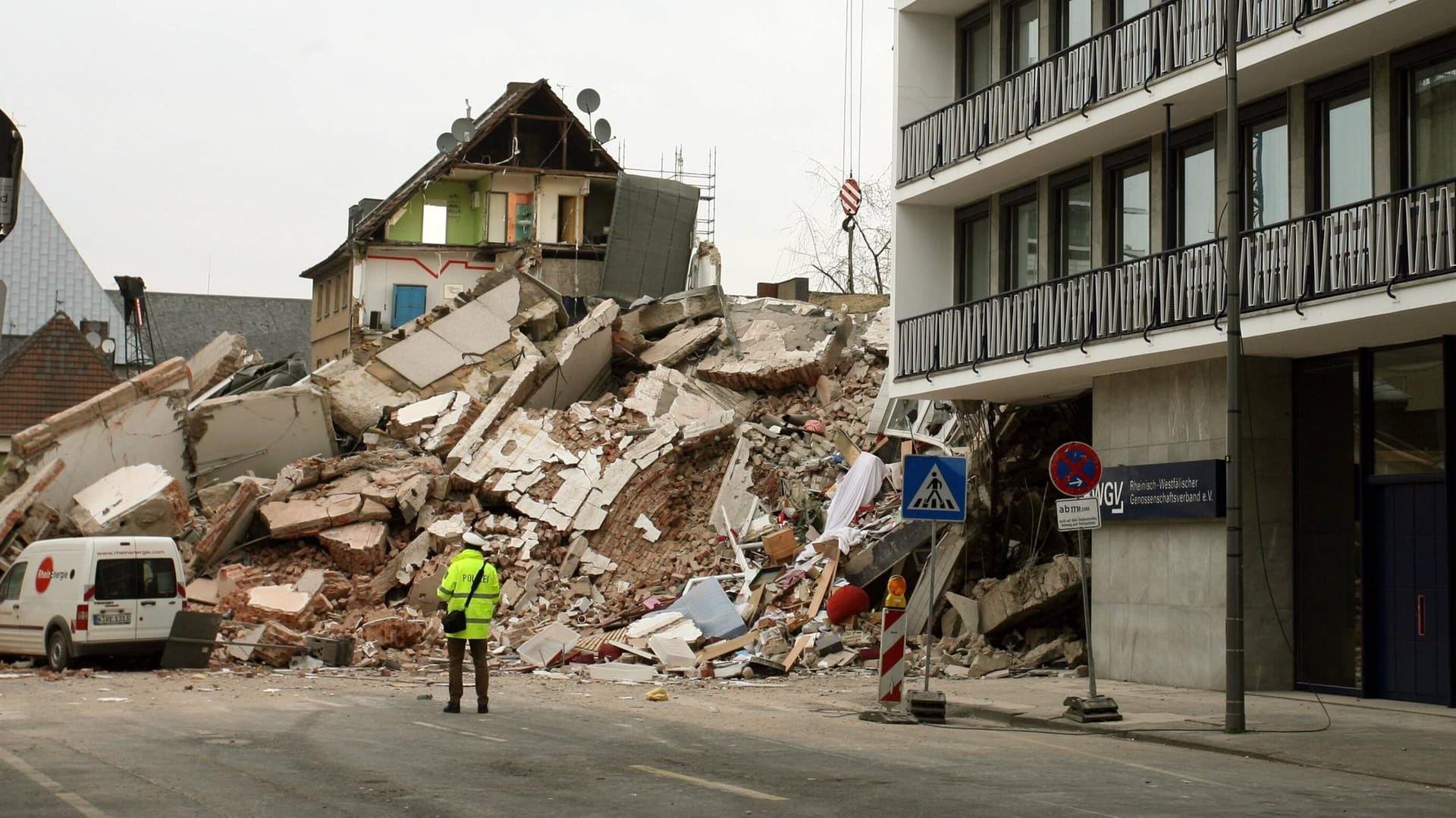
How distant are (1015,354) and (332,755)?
44.2 ft

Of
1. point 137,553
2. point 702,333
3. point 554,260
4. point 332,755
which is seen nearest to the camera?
point 332,755

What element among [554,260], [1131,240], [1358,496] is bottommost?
[1358,496]

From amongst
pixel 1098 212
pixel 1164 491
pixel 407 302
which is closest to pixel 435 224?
pixel 407 302

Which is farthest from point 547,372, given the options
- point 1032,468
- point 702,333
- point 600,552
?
point 1032,468

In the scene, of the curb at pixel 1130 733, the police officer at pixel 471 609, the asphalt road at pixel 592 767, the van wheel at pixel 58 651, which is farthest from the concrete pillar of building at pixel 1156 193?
the van wheel at pixel 58 651

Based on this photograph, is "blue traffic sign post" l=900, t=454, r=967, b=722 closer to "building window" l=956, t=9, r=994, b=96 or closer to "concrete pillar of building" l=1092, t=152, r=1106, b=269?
"concrete pillar of building" l=1092, t=152, r=1106, b=269

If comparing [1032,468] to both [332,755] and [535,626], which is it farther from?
[332,755]

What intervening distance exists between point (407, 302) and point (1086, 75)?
131 feet

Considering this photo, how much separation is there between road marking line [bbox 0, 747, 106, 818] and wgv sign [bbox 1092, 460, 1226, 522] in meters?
12.8

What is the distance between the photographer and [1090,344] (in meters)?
20.8

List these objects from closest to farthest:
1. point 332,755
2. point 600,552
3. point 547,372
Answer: point 332,755, point 600,552, point 547,372

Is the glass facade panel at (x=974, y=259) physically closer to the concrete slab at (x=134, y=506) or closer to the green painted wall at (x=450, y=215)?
the concrete slab at (x=134, y=506)

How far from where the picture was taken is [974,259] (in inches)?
1009

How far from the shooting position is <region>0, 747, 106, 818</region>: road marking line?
28.6 ft
